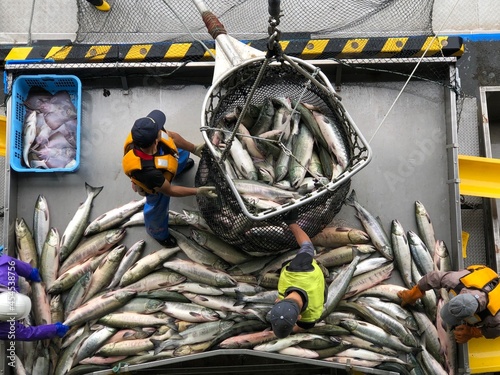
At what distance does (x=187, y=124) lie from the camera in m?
5.34

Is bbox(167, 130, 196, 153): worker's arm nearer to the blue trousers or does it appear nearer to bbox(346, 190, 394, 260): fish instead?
the blue trousers

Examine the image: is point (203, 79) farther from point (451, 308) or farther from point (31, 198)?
point (451, 308)

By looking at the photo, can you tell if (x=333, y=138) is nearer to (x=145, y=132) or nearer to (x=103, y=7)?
(x=145, y=132)

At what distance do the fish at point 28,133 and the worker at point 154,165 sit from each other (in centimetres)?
118

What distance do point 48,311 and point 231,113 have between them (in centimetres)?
214

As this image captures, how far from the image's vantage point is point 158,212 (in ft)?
15.8

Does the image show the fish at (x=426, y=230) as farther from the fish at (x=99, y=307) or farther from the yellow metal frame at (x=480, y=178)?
the fish at (x=99, y=307)

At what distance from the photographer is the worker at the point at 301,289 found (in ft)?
13.3

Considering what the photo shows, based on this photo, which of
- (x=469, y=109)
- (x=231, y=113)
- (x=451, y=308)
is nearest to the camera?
(x=451, y=308)

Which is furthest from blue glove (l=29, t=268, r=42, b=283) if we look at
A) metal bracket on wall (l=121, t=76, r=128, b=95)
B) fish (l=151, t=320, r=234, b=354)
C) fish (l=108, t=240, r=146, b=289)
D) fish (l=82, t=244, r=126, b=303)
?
metal bracket on wall (l=121, t=76, r=128, b=95)

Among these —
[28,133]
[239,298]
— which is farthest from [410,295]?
[28,133]

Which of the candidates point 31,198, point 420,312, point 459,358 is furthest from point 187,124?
point 459,358

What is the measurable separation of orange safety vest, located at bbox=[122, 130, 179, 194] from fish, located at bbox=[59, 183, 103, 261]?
893 mm

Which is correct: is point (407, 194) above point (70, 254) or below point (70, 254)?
above
